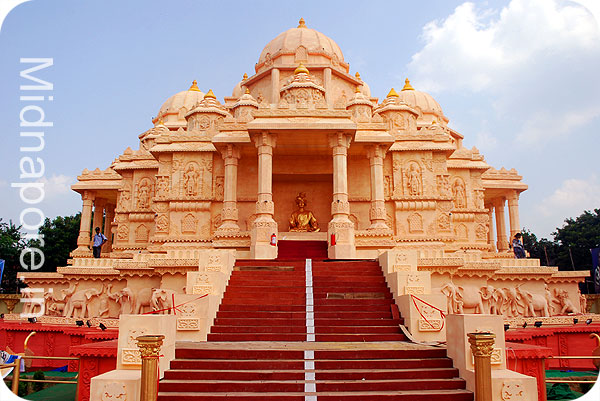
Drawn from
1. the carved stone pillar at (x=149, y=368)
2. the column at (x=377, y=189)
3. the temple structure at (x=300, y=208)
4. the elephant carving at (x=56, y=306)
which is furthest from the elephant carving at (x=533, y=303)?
the elephant carving at (x=56, y=306)

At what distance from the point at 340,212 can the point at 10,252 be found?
102 feet

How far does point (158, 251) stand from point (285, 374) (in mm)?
15487

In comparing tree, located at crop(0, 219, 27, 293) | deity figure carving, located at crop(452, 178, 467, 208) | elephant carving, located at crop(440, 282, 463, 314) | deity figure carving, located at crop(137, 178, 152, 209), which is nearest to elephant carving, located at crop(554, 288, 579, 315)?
elephant carving, located at crop(440, 282, 463, 314)

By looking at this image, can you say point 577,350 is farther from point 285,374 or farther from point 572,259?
point 572,259

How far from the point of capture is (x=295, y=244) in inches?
824

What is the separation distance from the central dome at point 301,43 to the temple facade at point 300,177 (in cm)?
12

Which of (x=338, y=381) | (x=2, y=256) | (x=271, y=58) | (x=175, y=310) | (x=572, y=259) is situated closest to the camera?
(x=338, y=381)

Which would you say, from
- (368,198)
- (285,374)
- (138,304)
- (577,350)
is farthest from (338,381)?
(368,198)

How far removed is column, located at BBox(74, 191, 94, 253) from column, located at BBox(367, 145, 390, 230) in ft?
59.3

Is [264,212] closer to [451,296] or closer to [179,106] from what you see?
[451,296]

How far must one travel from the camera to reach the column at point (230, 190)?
21.2 metres

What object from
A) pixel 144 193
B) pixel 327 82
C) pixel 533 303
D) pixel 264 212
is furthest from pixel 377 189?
pixel 144 193

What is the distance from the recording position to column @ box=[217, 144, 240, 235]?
836 inches

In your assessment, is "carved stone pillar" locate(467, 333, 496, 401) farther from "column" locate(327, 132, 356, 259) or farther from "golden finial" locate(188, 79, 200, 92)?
"golden finial" locate(188, 79, 200, 92)
